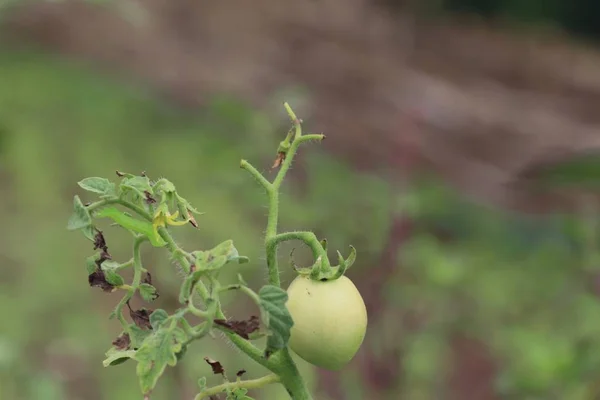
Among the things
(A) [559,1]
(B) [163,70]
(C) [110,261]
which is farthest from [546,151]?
(C) [110,261]

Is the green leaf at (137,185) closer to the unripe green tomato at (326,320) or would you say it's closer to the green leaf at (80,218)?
the green leaf at (80,218)

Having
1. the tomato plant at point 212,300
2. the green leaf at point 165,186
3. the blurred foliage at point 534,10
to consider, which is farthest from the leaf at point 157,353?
the blurred foliage at point 534,10

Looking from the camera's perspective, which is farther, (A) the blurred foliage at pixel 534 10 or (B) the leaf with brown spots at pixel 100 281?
(A) the blurred foliage at pixel 534 10

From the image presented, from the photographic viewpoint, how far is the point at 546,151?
447cm

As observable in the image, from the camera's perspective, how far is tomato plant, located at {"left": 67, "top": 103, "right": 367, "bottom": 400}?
1.79ft

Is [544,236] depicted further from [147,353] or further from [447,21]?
[447,21]

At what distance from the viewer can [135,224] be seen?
0.61m

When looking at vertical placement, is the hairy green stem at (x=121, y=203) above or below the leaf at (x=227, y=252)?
below

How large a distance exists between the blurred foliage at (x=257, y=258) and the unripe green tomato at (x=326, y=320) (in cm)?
88

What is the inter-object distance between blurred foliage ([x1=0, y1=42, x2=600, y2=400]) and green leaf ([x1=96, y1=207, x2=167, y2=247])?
0.87 m

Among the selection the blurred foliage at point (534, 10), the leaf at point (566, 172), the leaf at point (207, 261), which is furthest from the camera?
the blurred foliage at point (534, 10)

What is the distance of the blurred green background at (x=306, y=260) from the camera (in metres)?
1.77

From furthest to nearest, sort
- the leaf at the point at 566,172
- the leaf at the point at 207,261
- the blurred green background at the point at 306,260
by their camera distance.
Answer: the blurred green background at the point at 306,260
the leaf at the point at 566,172
the leaf at the point at 207,261

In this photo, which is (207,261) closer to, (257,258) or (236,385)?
(236,385)
